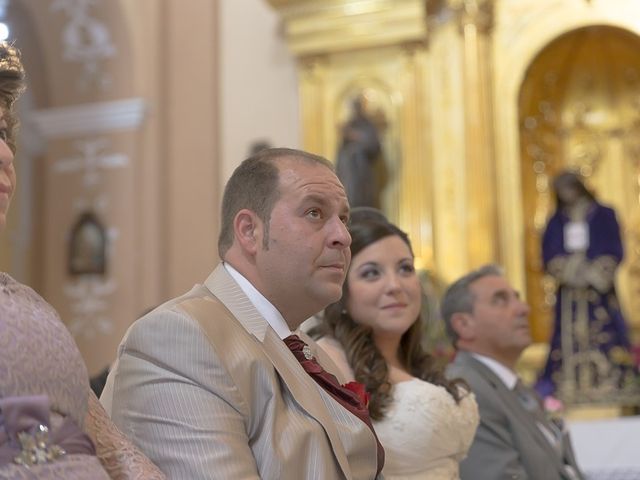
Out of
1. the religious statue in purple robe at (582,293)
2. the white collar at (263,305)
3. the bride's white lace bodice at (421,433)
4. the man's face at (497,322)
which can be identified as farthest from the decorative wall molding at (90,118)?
the white collar at (263,305)

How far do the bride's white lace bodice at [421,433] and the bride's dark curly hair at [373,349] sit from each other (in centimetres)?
5

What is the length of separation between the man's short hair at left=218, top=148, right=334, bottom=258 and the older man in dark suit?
5.85 feet

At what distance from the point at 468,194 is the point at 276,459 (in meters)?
6.95

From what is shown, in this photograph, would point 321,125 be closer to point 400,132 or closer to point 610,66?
point 400,132

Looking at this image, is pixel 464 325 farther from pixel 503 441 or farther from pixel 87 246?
pixel 87 246

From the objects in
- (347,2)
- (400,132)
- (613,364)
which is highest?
(347,2)

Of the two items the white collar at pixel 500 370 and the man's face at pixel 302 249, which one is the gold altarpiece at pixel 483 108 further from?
the man's face at pixel 302 249

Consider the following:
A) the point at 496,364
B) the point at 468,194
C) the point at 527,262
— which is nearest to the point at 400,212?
the point at 468,194

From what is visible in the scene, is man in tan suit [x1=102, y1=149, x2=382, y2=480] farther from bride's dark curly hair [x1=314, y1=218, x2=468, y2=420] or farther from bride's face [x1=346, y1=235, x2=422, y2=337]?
bride's face [x1=346, y1=235, x2=422, y2=337]

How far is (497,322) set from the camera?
14.9 ft

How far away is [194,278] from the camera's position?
31.2 feet

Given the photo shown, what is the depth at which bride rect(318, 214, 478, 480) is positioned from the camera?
327 centimetres

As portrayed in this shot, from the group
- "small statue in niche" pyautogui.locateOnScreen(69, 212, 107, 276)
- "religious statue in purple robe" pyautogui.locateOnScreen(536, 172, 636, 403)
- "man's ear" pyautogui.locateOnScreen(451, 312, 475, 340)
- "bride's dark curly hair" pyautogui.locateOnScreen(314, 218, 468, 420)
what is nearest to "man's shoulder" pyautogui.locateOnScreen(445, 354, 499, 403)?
"man's ear" pyautogui.locateOnScreen(451, 312, 475, 340)

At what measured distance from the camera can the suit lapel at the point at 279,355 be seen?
2.39 m
